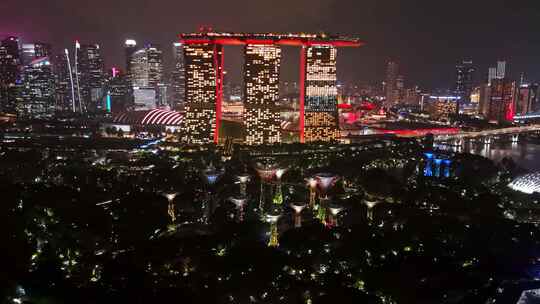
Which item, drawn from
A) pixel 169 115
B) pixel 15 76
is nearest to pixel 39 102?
pixel 15 76

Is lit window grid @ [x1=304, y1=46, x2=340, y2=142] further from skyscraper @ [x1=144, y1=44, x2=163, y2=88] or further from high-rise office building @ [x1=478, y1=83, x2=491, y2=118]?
high-rise office building @ [x1=478, y1=83, x2=491, y2=118]

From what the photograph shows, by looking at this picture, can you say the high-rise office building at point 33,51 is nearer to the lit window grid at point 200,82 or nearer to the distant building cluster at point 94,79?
the distant building cluster at point 94,79

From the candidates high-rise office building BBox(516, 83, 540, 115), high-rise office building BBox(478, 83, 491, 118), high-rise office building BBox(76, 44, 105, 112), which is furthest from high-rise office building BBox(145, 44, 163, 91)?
high-rise office building BBox(516, 83, 540, 115)

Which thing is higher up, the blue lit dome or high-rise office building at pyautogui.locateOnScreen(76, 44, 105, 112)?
high-rise office building at pyautogui.locateOnScreen(76, 44, 105, 112)

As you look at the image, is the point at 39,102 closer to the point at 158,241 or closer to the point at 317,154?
the point at 317,154

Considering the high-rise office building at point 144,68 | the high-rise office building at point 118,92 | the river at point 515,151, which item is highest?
the high-rise office building at point 144,68

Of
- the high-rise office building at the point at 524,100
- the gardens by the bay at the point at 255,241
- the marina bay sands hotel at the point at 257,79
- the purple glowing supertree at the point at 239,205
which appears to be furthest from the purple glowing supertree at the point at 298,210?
the high-rise office building at the point at 524,100

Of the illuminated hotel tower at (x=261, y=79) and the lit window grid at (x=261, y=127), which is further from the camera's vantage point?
the lit window grid at (x=261, y=127)
